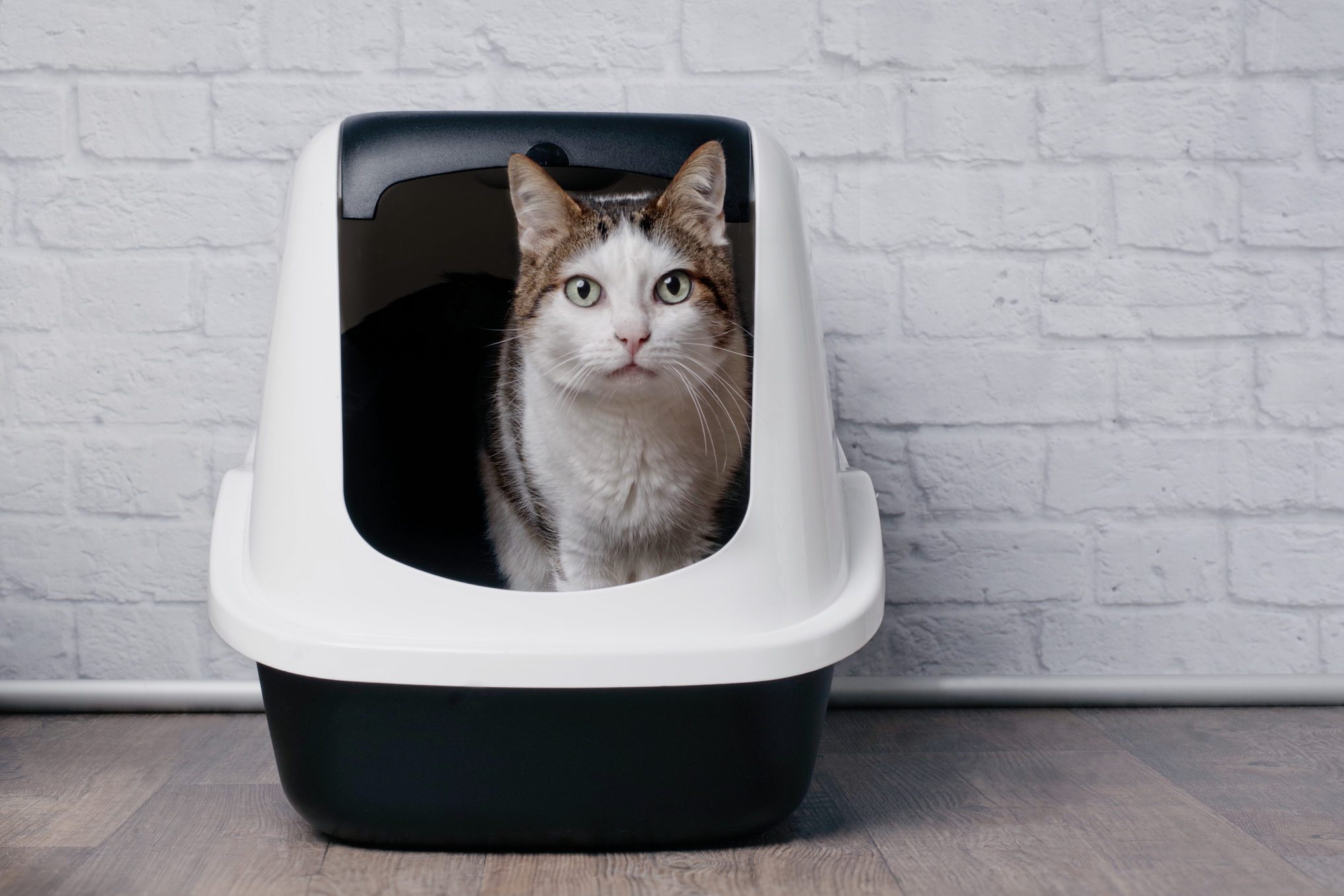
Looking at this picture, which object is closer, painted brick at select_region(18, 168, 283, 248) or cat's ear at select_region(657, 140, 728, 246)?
cat's ear at select_region(657, 140, 728, 246)

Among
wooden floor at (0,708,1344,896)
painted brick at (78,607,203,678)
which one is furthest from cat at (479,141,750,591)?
painted brick at (78,607,203,678)

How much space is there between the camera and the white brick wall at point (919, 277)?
3.83 feet

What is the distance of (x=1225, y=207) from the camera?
1.20 meters

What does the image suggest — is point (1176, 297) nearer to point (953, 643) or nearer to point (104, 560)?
point (953, 643)

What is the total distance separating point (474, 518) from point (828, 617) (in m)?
0.30

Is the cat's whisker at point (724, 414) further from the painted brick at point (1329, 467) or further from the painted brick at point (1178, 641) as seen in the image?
the painted brick at point (1329, 467)

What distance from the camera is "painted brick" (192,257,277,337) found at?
117cm

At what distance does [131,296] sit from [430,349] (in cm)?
59

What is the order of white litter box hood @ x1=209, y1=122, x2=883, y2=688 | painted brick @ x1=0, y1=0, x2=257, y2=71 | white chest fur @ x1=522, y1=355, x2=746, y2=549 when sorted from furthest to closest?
1. painted brick @ x1=0, y1=0, x2=257, y2=71
2. white chest fur @ x1=522, y1=355, x2=746, y2=549
3. white litter box hood @ x1=209, y1=122, x2=883, y2=688

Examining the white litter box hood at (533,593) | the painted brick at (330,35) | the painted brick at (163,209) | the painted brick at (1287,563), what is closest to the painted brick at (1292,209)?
the painted brick at (1287,563)

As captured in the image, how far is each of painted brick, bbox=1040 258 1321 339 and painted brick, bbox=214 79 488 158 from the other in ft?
2.40

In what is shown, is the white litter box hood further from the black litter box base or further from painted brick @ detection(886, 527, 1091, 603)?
painted brick @ detection(886, 527, 1091, 603)

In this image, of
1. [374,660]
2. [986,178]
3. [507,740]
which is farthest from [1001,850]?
[986,178]

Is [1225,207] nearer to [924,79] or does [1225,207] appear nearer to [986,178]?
[986,178]
